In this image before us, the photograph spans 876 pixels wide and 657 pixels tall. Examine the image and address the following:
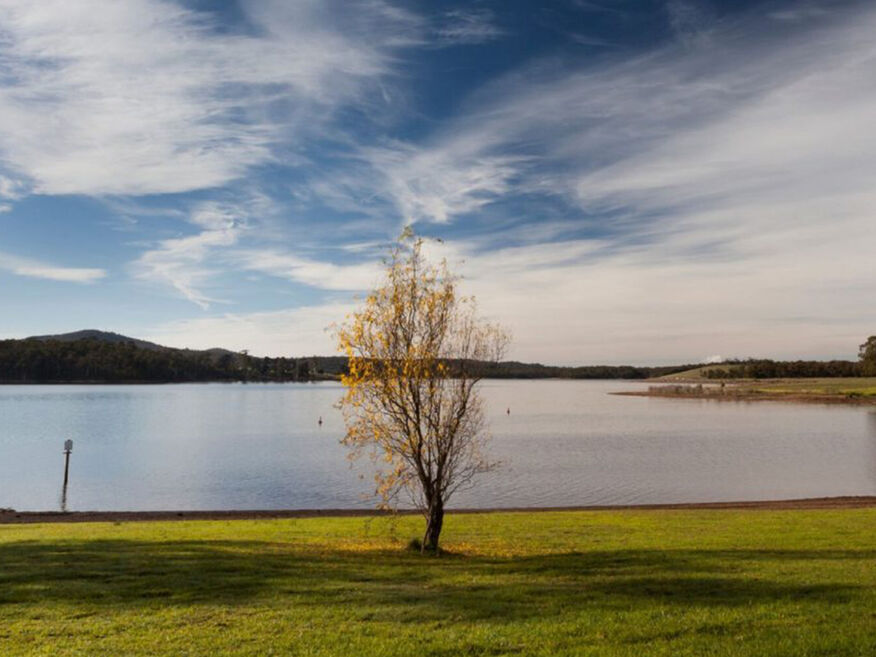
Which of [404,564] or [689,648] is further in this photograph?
[404,564]

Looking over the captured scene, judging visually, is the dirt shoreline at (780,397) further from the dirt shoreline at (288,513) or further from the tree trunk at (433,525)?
the tree trunk at (433,525)

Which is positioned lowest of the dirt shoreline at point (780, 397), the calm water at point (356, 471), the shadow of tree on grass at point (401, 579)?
the calm water at point (356, 471)

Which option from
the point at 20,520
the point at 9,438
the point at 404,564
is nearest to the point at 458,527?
the point at 404,564

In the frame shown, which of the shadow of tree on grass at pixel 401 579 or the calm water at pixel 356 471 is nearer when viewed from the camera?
the shadow of tree on grass at pixel 401 579

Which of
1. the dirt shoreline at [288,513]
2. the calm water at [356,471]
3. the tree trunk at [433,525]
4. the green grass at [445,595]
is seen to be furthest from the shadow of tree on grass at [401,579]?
the calm water at [356,471]

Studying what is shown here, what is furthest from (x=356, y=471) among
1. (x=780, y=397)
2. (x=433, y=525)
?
(x=780, y=397)

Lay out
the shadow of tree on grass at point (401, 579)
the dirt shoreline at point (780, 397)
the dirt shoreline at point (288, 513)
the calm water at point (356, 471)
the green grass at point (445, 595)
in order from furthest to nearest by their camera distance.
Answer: the dirt shoreline at point (780, 397)
the calm water at point (356, 471)
the dirt shoreline at point (288, 513)
the shadow of tree on grass at point (401, 579)
the green grass at point (445, 595)

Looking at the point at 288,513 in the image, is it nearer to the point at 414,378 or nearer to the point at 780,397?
the point at 414,378

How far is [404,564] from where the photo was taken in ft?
41.9

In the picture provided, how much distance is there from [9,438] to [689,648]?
6259cm

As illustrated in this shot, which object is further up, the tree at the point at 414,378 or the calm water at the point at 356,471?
the tree at the point at 414,378

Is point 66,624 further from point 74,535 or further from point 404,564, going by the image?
point 74,535

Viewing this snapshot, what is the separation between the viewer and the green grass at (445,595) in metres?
7.57

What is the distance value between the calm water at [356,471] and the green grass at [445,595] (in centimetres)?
1519
